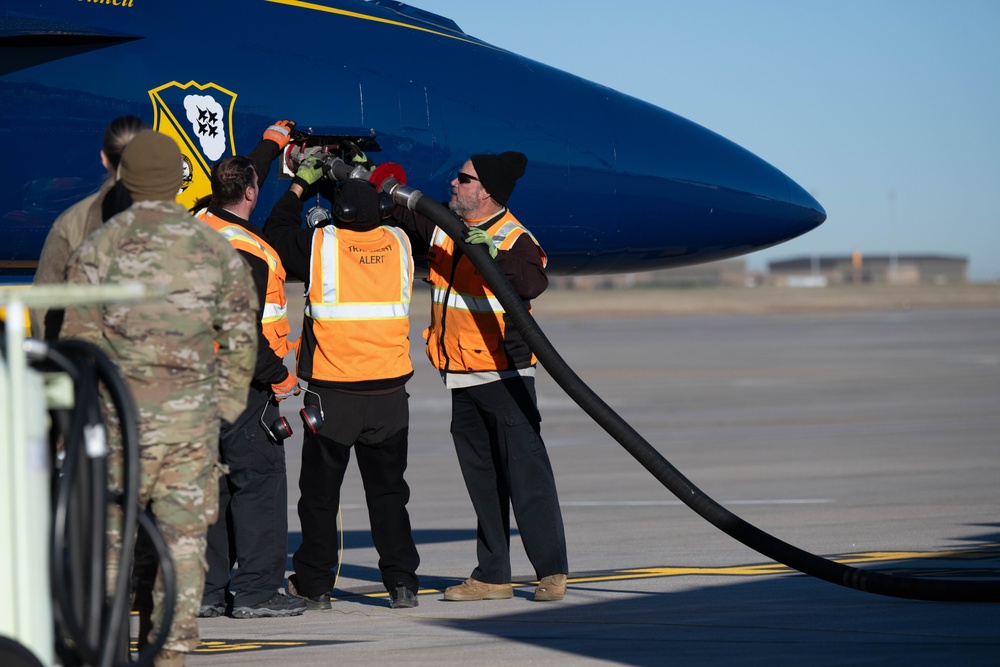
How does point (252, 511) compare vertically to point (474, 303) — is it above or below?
below

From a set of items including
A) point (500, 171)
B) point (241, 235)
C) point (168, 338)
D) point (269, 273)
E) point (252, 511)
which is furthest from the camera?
point (500, 171)

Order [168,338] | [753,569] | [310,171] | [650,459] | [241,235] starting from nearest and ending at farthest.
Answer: [168,338]
[241,235]
[650,459]
[310,171]
[753,569]

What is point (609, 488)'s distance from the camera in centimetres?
1413

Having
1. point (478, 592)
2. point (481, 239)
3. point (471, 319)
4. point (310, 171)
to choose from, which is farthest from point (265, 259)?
point (478, 592)

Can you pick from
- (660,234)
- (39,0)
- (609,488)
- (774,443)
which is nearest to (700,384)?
(774,443)

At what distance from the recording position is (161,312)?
16.3ft

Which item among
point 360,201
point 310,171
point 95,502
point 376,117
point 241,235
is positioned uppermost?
point 376,117

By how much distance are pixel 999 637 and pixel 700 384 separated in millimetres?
22207

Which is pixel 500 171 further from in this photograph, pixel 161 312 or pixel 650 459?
pixel 161 312

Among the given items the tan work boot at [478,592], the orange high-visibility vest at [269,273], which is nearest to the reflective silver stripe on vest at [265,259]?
the orange high-visibility vest at [269,273]

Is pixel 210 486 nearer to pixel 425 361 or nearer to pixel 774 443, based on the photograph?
pixel 774 443

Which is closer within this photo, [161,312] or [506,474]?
[161,312]

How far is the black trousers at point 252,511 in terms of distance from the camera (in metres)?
7.15

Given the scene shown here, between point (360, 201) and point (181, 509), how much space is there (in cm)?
262
